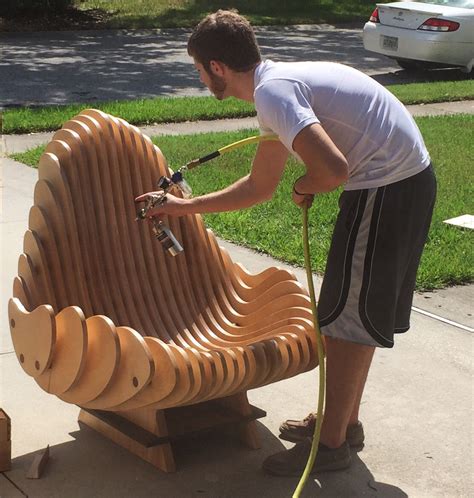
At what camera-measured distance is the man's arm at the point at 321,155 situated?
3.41m

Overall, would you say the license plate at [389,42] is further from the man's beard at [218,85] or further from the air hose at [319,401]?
the man's beard at [218,85]

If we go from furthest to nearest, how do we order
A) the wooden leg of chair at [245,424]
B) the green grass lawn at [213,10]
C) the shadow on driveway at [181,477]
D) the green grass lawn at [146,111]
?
1. the green grass lawn at [213,10]
2. the green grass lawn at [146,111]
3. the wooden leg of chair at [245,424]
4. the shadow on driveway at [181,477]

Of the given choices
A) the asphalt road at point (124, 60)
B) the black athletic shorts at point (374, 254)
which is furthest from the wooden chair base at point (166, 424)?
the asphalt road at point (124, 60)

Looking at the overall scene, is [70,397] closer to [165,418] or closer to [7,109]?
[165,418]

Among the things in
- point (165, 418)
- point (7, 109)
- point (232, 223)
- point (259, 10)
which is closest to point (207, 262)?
point (165, 418)

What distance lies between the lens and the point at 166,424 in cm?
404

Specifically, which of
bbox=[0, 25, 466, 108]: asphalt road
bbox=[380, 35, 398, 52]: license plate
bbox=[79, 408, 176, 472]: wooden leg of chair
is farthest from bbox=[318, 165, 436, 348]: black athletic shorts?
bbox=[380, 35, 398, 52]: license plate

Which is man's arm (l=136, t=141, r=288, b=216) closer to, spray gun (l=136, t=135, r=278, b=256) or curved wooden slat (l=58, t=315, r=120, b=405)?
spray gun (l=136, t=135, r=278, b=256)

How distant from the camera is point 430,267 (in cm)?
638

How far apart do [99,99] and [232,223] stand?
5.92 meters

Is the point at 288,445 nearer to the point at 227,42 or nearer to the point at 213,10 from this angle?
the point at 227,42

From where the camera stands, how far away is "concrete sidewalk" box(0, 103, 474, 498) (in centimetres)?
388

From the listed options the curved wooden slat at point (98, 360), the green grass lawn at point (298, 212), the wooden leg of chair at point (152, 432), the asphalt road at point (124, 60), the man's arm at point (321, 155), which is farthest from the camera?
the asphalt road at point (124, 60)

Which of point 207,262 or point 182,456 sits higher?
point 207,262
